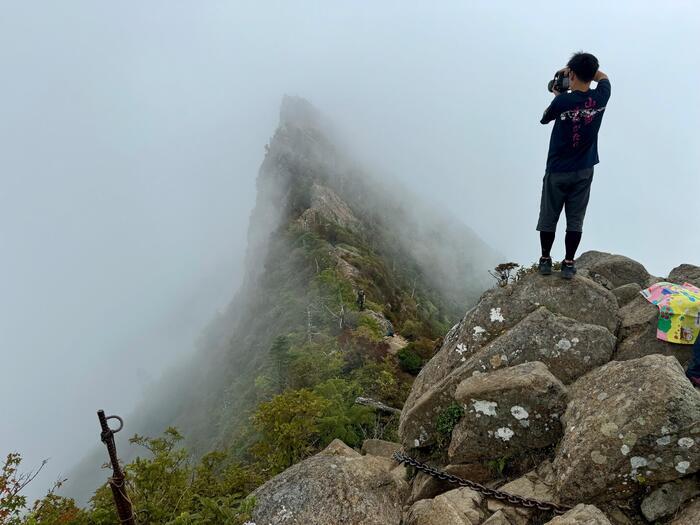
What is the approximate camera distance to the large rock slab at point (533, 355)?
19.3 feet

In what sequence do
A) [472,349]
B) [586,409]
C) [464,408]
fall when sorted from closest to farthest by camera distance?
[586,409] < [464,408] < [472,349]

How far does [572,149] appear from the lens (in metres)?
6.45

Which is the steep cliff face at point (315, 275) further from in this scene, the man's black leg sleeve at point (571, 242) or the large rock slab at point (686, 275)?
the large rock slab at point (686, 275)

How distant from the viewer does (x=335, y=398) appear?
38.7 feet

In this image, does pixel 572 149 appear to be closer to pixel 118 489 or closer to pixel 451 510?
pixel 451 510

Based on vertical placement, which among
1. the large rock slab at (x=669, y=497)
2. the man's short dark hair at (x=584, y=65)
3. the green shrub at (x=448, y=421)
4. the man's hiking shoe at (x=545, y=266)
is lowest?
the large rock slab at (x=669, y=497)

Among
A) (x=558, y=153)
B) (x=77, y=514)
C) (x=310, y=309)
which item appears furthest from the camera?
(x=310, y=309)

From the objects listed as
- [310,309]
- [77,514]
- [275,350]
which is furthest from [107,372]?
[77,514]

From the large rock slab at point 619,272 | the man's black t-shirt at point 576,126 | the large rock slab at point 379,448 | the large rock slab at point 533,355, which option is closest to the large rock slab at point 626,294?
the large rock slab at point 619,272

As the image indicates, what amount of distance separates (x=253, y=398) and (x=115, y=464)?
1210 inches

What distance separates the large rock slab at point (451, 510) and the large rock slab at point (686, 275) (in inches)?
245

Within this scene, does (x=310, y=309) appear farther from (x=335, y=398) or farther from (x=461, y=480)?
(x=461, y=480)

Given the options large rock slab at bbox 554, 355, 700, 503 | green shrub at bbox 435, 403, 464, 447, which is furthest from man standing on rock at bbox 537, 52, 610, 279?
green shrub at bbox 435, 403, 464, 447

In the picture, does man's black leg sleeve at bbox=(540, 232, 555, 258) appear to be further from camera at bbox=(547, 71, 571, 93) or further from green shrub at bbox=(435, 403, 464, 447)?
green shrub at bbox=(435, 403, 464, 447)
